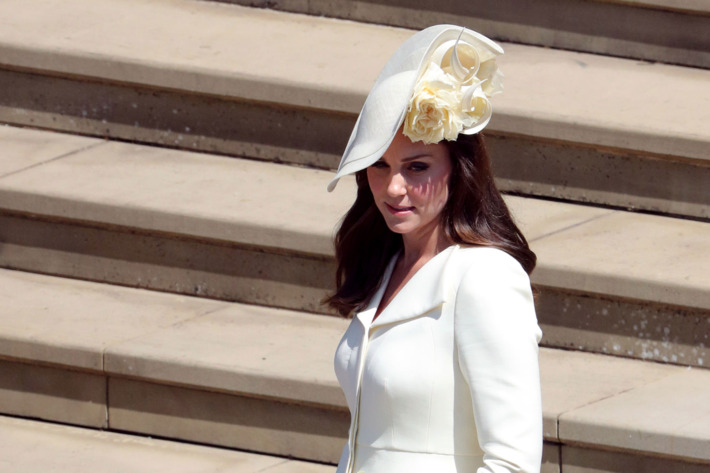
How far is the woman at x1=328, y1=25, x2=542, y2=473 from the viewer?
7.00 ft

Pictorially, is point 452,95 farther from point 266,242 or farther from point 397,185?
point 266,242

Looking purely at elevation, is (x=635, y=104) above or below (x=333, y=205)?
above

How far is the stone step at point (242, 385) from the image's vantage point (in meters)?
3.65

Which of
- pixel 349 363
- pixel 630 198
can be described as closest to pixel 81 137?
pixel 630 198

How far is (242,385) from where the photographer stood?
3.91 m

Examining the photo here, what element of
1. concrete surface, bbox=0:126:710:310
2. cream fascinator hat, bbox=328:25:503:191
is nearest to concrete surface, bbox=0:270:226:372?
concrete surface, bbox=0:126:710:310

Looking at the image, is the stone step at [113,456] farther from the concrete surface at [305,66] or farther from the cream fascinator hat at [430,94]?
the cream fascinator hat at [430,94]

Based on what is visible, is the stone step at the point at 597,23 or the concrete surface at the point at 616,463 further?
the stone step at the point at 597,23

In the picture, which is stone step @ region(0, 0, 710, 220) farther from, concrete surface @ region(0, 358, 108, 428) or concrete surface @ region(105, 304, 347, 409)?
concrete surface @ region(0, 358, 108, 428)

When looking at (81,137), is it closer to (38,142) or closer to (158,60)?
(38,142)

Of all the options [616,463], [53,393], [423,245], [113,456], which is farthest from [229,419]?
[423,245]

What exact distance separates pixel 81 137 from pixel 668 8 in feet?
7.79

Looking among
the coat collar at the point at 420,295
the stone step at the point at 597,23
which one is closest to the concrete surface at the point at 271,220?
the stone step at the point at 597,23

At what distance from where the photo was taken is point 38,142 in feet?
16.3
